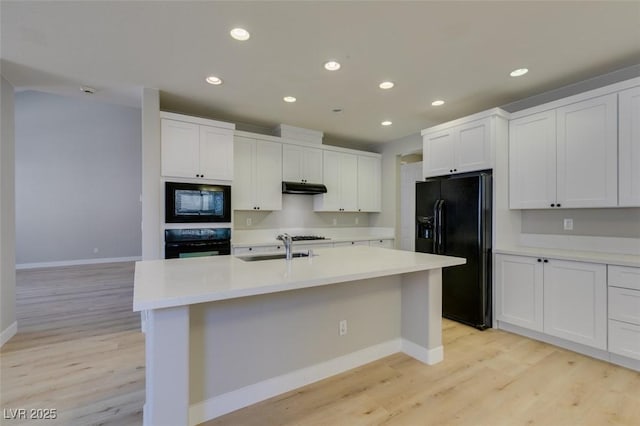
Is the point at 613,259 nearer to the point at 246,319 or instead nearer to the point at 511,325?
the point at 511,325

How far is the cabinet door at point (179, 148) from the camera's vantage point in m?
3.30

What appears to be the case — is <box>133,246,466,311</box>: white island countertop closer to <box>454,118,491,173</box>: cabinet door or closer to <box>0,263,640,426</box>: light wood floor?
<box>0,263,640,426</box>: light wood floor

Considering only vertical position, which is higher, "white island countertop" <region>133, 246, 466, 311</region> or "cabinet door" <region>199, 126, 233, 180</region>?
"cabinet door" <region>199, 126, 233, 180</region>

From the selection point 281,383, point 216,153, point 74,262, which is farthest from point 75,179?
point 281,383

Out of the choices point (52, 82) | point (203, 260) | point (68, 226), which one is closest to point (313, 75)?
point (203, 260)

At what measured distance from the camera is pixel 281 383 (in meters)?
2.01

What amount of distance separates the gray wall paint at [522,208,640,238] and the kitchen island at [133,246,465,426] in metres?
1.74

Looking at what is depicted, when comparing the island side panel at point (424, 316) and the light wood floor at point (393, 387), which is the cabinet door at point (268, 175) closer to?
the light wood floor at point (393, 387)

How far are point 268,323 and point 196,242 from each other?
1832 mm

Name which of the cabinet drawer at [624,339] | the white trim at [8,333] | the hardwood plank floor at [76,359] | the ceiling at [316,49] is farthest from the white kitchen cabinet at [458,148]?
the white trim at [8,333]

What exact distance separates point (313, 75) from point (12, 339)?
4034 mm

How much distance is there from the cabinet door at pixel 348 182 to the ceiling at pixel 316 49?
1.57 m

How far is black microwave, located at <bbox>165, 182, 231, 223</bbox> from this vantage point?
3.25 metres

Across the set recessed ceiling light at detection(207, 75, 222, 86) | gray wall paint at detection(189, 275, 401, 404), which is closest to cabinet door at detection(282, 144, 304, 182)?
recessed ceiling light at detection(207, 75, 222, 86)
